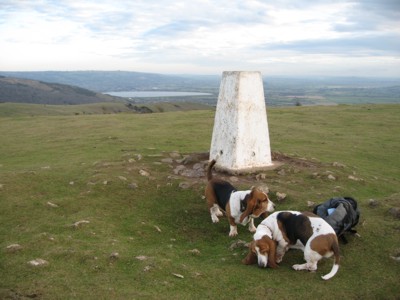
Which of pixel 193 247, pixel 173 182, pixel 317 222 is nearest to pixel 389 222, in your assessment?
pixel 317 222

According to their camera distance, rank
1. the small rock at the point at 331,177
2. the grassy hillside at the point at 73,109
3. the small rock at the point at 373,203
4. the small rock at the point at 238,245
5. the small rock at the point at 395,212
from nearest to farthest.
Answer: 1. the small rock at the point at 238,245
2. the small rock at the point at 395,212
3. the small rock at the point at 373,203
4. the small rock at the point at 331,177
5. the grassy hillside at the point at 73,109

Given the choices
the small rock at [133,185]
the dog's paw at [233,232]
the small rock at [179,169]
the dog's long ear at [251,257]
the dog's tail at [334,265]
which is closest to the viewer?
the dog's tail at [334,265]

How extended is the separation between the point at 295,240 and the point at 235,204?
188cm

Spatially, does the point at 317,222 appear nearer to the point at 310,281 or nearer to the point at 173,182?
the point at 310,281

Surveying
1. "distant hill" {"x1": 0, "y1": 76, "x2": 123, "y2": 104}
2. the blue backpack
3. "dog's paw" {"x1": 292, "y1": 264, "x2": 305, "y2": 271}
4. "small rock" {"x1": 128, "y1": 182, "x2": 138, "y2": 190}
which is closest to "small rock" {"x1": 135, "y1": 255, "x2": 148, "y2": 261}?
"dog's paw" {"x1": 292, "y1": 264, "x2": 305, "y2": 271}

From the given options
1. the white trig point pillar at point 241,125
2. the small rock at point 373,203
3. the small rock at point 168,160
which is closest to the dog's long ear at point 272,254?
the small rock at point 373,203

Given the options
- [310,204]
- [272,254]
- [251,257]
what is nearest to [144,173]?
[310,204]

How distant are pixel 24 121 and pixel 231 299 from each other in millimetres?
32445

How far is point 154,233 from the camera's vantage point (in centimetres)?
959

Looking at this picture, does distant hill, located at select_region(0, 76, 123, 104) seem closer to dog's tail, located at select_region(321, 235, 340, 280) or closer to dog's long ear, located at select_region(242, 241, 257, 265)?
dog's long ear, located at select_region(242, 241, 257, 265)

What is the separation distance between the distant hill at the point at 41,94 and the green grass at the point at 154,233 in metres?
157

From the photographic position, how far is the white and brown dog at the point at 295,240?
7242mm

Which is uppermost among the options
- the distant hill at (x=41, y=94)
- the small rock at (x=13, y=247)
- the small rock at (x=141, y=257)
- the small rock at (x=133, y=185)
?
the small rock at (x=133, y=185)

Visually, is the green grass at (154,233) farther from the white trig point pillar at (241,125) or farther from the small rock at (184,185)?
the white trig point pillar at (241,125)
